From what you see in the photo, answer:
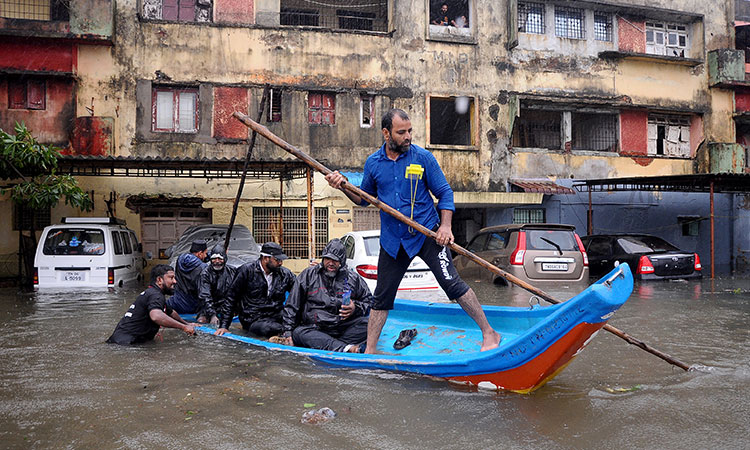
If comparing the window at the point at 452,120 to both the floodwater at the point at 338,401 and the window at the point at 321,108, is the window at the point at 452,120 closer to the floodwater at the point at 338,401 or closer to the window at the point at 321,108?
the window at the point at 321,108

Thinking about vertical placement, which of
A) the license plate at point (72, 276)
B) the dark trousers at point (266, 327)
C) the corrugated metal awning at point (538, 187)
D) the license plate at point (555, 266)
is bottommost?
the dark trousers at point (266, 327)

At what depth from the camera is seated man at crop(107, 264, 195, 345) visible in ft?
21.2

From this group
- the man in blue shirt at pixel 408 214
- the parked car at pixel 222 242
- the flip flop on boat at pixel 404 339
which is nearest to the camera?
the man in blue shirt at pixel 408 214

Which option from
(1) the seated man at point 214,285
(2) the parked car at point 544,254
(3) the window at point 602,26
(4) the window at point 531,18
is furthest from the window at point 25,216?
(3) the window at point 602,26

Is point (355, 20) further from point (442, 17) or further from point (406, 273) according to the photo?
point (406, 273)

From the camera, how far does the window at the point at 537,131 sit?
841 inches

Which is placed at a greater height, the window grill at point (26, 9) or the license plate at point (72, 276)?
the window grill at point (26, 9)

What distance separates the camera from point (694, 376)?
17.1 ft

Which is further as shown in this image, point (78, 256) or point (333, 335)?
point (78, 256)

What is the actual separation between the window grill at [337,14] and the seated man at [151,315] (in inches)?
574

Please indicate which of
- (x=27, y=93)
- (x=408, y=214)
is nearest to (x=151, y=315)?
(x=408, y=214)

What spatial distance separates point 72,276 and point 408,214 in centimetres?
903

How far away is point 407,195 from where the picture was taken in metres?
4.96

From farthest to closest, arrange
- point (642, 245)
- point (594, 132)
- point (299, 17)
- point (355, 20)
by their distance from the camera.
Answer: point (594, 132) → point (355, 20) → point (299, 17) → point (642, 245)
